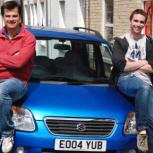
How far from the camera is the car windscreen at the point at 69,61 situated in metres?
6.30

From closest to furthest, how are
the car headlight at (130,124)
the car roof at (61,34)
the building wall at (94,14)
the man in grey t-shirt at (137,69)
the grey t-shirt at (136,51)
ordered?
the car headlight at (130,124)
the man in grey t-shirt at (137,69)
the grey t-shirt at (136,51)
the car roof at (61,34)
the building wall at (94,14)

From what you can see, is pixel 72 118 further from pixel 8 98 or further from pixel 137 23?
pixel 137 23

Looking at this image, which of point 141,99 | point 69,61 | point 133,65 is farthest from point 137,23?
point 69,61

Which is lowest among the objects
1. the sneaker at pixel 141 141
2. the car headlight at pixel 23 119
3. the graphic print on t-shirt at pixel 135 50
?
the sneaker at pixel 141 141

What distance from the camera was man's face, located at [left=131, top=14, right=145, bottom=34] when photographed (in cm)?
591

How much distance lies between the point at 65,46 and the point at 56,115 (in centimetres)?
174

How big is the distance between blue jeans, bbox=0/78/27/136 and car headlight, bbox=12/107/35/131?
5 cm

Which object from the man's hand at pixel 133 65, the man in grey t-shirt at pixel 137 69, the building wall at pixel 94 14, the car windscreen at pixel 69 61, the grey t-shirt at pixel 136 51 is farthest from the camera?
the building wall at pixel 94 14

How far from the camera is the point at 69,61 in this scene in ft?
21.7

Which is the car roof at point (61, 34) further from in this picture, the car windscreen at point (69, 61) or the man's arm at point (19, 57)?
the man's arm at point (19, 57)

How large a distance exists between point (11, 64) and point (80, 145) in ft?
3.50

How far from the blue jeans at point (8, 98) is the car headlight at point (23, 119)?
0.17 feet

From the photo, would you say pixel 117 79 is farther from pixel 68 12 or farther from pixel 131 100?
pixel 68 12

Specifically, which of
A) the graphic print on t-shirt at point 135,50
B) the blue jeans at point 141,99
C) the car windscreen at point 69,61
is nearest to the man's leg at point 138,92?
the blue jeans at point 141,99
